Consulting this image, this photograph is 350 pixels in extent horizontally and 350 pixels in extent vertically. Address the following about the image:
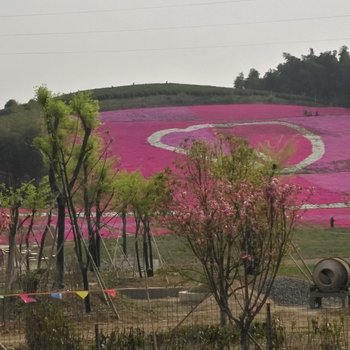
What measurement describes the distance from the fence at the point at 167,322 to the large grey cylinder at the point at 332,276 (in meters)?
0.52

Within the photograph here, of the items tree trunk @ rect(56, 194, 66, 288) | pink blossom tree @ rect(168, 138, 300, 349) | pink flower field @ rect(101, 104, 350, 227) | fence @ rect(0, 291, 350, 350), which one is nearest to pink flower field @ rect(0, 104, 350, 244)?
pink flower field @ rect(101, 104, 350, 227)

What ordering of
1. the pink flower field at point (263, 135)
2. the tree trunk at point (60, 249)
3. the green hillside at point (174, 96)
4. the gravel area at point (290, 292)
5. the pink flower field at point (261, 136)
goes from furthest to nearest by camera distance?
the green hillside at point (174, 96)
the pink flower field at point (263, 135)
the pink flower field at point (261, 136)
the gravel area at point (290, 292)
the tree trunk at point (60, 249)

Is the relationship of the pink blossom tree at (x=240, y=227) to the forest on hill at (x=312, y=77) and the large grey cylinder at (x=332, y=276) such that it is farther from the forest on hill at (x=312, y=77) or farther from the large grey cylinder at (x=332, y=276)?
the forest on hill at (x=312, y=77)

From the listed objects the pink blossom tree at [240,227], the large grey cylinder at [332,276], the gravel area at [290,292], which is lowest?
the gravel area at [290,292]

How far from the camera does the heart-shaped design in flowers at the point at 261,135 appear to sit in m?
57.3

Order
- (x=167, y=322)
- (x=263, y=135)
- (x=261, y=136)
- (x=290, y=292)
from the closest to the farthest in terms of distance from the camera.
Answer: (x=167, y=322)
(x=290, y=292)
(x=261, y=136)
(x=263, y=135)

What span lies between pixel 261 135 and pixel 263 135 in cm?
14

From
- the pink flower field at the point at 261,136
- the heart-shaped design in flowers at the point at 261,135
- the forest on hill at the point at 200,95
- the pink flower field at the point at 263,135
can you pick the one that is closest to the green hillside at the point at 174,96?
the forest on hill at the point at 200,95

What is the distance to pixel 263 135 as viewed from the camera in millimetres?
61281

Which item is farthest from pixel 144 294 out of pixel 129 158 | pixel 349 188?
pixel 129 158

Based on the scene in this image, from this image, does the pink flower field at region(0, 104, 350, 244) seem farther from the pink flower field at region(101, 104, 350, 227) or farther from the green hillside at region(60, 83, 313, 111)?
the green hillside at region(60, 83, 313, 111)

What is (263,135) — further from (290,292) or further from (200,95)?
(290,292)

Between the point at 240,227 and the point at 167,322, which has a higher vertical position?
the point at 240,227

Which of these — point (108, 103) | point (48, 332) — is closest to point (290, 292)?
point (48, 332)
